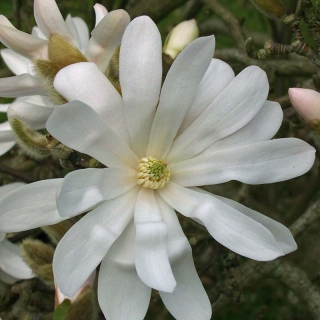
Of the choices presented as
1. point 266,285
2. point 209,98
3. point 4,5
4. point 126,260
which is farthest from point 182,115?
point 4,5

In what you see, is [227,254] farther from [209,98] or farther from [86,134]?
[86,134]

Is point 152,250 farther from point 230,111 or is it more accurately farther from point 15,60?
point 15,60

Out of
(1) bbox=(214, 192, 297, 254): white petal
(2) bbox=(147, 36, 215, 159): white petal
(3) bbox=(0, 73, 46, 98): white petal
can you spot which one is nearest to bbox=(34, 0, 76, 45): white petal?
(3) bbox=(0, 73, 46, 98): white petal

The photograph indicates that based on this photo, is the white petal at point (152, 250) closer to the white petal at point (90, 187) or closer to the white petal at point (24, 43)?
the white petal at point (90, 187)

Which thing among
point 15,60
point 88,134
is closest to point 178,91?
point 88,134

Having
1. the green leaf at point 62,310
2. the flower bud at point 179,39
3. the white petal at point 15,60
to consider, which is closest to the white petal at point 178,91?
the green leaf at point 62,310

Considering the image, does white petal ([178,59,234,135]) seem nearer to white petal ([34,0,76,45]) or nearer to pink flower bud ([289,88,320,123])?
pink flower bud ([289,88,320,123])

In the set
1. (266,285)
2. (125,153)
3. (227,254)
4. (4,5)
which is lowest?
(266,285)
